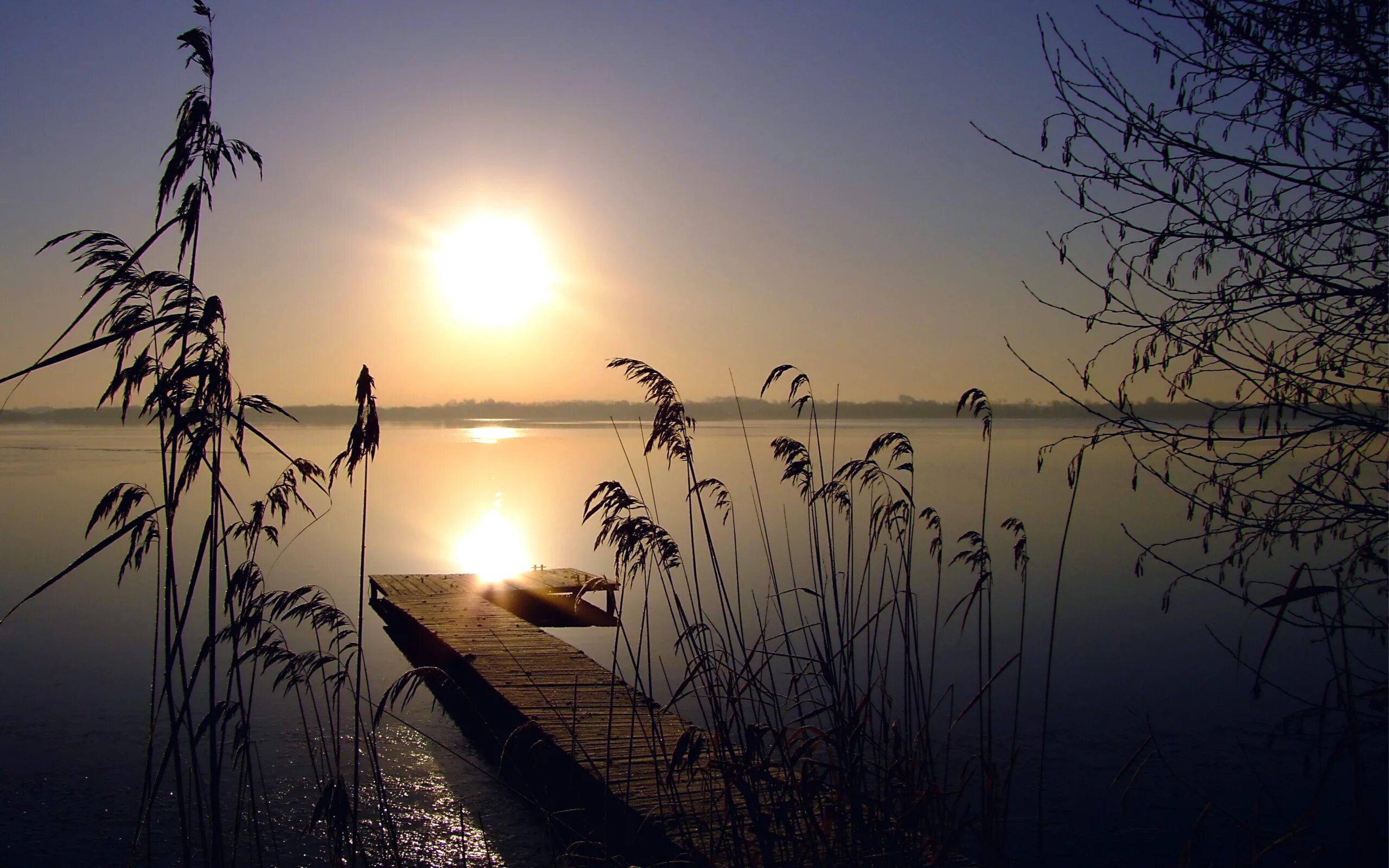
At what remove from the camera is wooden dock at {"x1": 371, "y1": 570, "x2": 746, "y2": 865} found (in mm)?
3848

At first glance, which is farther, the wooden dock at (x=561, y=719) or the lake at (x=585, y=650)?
the lake at (x=585, y=650)

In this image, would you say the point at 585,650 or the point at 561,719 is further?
the point at 585,650

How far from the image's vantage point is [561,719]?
15.0 feet

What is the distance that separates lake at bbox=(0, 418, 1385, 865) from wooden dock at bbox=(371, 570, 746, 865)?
357mm

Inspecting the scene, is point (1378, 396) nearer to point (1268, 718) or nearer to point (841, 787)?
point (841, 787)

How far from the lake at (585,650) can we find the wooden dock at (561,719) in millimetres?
357

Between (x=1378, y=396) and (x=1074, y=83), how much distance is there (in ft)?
4.67

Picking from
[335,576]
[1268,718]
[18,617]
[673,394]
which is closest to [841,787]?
[673,394]

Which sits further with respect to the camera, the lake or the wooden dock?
the lake

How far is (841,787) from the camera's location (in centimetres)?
325

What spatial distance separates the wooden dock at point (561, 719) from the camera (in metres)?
3.85

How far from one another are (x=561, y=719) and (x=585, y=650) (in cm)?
870

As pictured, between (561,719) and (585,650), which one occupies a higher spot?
(561,719)

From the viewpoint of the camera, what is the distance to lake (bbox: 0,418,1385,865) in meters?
6.76
